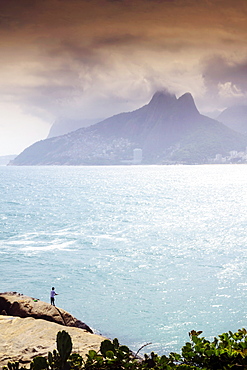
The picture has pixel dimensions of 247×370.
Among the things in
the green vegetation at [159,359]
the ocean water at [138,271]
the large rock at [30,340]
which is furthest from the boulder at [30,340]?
the ocean water at [138,271]

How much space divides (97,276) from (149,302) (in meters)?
8.46

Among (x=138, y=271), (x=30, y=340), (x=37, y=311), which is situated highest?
(x=30, y=340)

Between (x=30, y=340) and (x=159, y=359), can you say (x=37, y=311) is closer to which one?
(x=30, y=340)

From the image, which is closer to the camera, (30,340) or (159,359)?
(159,359)

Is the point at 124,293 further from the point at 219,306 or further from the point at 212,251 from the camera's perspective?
the point at 212,251

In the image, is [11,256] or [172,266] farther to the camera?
[11,256]

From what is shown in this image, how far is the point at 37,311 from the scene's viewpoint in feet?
62.0

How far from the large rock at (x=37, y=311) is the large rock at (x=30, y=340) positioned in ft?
9.30

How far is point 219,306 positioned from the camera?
27.5 m

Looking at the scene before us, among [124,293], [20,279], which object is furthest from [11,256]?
[124,293]

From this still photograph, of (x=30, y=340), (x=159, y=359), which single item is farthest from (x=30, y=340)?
(x=159, y=359)

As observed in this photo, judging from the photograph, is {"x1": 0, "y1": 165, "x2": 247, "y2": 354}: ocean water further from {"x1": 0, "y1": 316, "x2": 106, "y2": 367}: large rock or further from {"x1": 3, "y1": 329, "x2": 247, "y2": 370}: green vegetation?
{"x1": 3, "y1": 329, "x2": 247, "y2": 370}: green vegetation

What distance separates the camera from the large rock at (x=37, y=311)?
18616mm

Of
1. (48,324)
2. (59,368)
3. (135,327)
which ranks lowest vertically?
(135,327)
